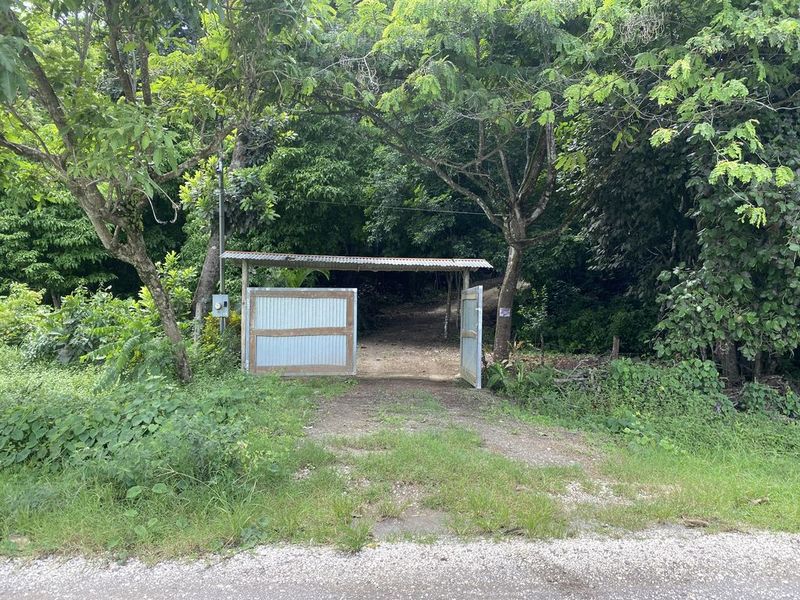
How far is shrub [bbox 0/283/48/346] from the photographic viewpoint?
12.0 m

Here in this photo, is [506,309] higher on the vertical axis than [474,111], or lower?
lower

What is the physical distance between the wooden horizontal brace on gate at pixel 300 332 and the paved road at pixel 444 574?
599 cm

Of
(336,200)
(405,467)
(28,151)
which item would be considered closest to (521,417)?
(405,467)

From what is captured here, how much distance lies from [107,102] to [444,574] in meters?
5.82

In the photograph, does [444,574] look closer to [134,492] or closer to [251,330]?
[134,492]

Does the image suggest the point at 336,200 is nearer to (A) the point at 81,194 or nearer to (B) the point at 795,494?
(A) the point at 81,194

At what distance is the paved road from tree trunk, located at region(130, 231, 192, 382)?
4210mm

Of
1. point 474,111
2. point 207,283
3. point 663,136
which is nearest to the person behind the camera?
point 663,136

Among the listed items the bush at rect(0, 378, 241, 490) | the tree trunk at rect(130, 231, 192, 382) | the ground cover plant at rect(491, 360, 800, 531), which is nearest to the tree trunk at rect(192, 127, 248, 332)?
the tree trunk at rect(130, 231, 192, 382)

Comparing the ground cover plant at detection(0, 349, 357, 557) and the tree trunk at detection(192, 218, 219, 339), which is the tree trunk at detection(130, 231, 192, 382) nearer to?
the ground cover plant at detection(0, 349, 357, 557)

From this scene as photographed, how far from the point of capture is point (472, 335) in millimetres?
9539

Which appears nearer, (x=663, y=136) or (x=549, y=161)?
(x=663, y=136)

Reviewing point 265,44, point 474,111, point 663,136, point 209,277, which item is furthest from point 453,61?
point 209,277

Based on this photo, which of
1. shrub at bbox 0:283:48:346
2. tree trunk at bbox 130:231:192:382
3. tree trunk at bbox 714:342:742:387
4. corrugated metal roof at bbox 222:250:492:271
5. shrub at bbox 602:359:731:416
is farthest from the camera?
shrub at bbox 0:283:48:346
